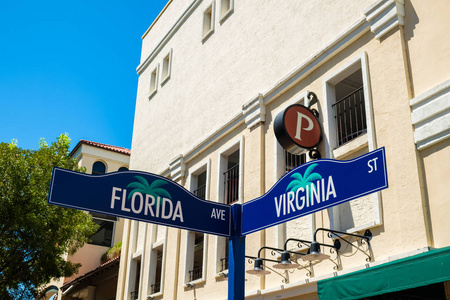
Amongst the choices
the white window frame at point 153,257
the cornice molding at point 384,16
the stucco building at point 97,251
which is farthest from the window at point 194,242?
the stucco building at point 97,251

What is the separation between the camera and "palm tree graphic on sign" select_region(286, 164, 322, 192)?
554cm

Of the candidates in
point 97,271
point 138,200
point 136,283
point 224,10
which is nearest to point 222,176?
point 224,10

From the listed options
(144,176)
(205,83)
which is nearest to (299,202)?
(144,176)

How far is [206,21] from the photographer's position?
17.3 meters

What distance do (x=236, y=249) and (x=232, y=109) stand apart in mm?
8231

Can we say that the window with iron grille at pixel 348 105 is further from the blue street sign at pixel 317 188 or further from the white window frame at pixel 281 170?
the blue street sign at pixel 317 188

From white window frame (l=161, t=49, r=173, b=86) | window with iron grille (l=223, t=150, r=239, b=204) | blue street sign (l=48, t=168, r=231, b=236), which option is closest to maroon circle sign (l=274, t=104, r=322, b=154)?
blue street sign (l=48, t=168, r=231, b=236)

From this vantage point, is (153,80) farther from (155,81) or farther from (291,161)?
(291,161)

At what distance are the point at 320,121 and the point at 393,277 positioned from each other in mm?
4356

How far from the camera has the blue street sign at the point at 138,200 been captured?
550cm

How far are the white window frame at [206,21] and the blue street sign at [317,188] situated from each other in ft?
36.5

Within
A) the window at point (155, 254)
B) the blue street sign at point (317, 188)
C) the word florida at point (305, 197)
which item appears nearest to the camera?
the blue street sign at point (317, 188)

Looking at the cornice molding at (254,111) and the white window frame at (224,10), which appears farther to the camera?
the white window frame at (224,10)

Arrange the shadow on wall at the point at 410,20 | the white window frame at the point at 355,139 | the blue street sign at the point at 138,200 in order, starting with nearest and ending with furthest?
the blue street sign at the point at 138,200, the white window frame at the point at 355,139, the shadow on wall at the point at 410,20
